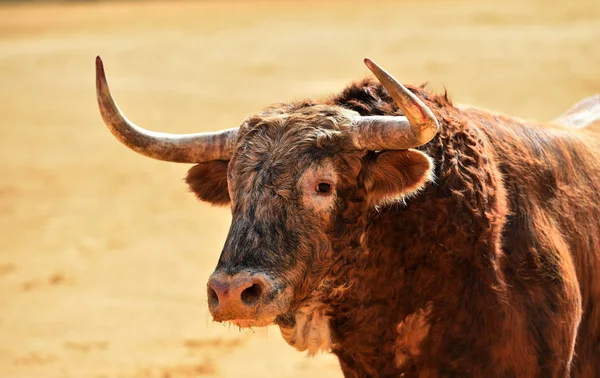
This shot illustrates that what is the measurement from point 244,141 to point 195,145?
47cm

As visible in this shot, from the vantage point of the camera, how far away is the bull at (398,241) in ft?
14.4

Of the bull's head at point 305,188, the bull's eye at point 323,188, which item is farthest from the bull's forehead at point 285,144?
the bull's eye at point 323,188

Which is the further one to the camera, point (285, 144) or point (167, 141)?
point (167, 141)

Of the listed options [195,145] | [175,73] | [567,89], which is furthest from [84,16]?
[195,145]

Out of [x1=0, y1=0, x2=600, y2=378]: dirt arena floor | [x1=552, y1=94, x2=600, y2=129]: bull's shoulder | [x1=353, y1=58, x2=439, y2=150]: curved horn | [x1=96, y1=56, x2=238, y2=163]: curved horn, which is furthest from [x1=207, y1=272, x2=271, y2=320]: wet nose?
[x1=0, y1=0, x2=600, y2=378]: dirt arena floor

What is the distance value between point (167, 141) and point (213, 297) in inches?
46.3

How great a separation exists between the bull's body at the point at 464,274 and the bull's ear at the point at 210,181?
69 cm

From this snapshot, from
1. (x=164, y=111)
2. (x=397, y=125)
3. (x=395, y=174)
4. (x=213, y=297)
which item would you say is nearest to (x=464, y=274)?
(x=395, y=174)

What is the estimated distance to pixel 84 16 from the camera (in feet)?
117

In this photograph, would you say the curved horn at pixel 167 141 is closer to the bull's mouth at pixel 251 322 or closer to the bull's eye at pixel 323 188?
the bull's eye at pixel 323 188

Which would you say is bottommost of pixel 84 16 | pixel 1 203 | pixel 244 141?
pixel 244 141

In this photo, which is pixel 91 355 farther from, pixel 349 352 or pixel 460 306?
pixel 460 306

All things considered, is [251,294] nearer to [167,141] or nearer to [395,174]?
[395,174]

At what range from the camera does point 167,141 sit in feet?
16.7
